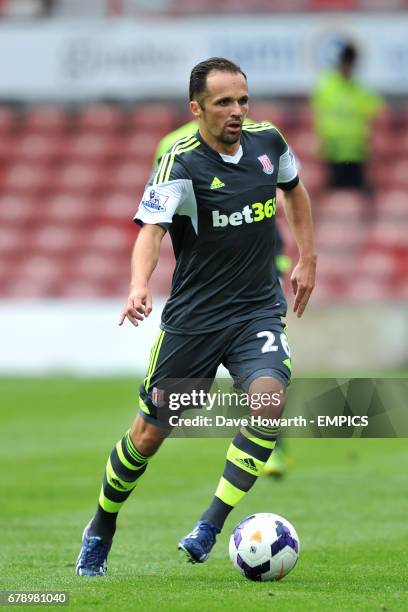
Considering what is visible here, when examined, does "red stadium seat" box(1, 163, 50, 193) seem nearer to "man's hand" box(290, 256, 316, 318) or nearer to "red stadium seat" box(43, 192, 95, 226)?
"red stadium seat" box(43, 192, 95, 226)

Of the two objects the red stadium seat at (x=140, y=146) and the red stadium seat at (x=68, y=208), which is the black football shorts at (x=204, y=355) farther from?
the red stadium seat at (x=140, y=146)

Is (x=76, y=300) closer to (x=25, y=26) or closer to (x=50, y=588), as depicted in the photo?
(x=25, y=26)

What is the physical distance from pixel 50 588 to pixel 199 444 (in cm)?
690

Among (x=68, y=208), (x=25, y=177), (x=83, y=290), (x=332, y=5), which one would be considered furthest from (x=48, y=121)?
(x=332, y=5)

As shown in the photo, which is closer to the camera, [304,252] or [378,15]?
[304,252]

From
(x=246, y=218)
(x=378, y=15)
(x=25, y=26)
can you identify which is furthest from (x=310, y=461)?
Result: (x=25, y=26)

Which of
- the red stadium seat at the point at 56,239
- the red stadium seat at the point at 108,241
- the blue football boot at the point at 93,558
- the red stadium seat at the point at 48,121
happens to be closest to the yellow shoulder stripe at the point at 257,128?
the blue football boot at the point at 93,558

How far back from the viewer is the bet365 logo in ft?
21.3

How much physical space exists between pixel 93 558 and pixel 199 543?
54cm

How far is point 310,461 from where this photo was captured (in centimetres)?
1153

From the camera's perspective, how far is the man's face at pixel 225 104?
642cm

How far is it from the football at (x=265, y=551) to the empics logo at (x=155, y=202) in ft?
4.87

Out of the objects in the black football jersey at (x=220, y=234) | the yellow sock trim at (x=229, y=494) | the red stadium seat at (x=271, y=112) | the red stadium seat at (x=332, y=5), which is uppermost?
the black football jersey at (x=220, y=234)

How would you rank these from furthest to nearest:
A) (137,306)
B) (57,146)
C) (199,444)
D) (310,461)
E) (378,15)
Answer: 1. (57,146)
2. (378,15)
3. (199,444)
4. (310,461)
5. (137,306)
